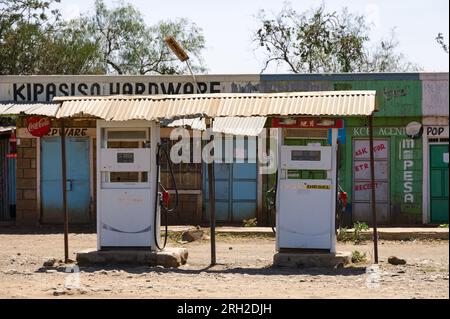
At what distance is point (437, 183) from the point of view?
21.3 m

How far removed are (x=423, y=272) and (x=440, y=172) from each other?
29.5ft

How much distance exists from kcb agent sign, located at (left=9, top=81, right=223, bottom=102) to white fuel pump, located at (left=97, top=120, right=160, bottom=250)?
778 centimetres

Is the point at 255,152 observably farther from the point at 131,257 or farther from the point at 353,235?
the point at 131,257

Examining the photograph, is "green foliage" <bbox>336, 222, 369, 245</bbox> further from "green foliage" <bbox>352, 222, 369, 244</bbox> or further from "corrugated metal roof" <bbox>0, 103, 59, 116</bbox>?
"corrugated metal roof" <bbox>0, 103, 59, 116</bbox>

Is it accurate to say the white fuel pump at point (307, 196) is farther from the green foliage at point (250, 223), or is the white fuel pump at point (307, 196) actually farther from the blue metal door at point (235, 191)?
the blue metal door at point (235, 191)

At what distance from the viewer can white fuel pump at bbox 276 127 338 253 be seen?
529 inches

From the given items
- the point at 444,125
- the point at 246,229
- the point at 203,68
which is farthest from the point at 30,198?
the point at 203,68

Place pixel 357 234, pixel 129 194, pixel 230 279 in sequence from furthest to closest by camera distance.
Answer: pixel 357 234 → pixel 129 194 → pixel 230 279

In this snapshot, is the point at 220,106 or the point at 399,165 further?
the point at 399,165

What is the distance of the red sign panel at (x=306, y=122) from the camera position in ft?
43.9

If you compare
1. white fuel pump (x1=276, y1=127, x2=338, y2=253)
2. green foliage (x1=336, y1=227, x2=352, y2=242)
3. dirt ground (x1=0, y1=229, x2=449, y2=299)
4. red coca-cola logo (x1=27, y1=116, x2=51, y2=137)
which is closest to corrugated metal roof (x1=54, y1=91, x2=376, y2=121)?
white fuel pump (x1=276, y1=127, x2=338, y2=253)

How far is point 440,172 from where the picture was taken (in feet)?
70.1

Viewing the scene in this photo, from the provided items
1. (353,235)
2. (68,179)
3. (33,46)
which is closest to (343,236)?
(353,235)

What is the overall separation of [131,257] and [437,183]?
33.0 ft
